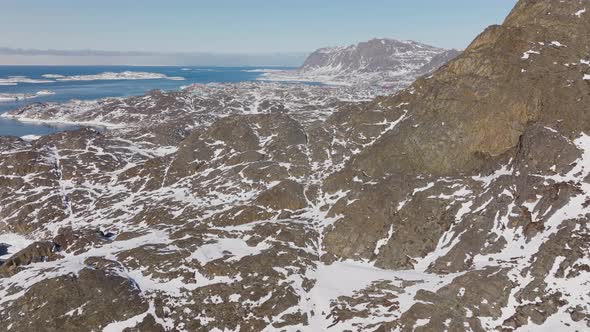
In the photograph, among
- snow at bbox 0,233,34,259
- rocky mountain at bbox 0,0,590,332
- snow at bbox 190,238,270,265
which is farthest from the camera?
snow at bbox 0,233,34,259

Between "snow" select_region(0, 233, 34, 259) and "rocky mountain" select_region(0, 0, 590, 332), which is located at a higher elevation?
"rocky mountain" select_region(0, 0, 590, 332)

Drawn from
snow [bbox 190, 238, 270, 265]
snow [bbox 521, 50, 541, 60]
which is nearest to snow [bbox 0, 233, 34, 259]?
snow [bbox 190, 238, 270, 265]

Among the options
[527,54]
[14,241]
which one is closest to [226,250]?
[14,241]

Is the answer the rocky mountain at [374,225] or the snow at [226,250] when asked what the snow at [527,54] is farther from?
the snow at [226,250]

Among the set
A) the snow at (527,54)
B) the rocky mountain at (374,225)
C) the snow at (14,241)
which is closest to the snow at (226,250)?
the rocky mountain at (374,225)

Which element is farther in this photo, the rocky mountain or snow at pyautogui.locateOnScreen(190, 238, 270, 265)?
snow at pyautogui.locateOnScreen(190, 238, 270, 265)

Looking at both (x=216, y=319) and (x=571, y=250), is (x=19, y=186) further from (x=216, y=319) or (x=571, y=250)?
(x=571, y=250)

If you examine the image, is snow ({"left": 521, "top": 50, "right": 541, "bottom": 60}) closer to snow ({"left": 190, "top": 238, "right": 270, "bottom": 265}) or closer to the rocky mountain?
the rocky mountain

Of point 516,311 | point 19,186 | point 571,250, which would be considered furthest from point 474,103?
point 19,186

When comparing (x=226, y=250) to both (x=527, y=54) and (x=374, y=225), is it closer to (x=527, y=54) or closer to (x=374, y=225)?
(x=374, y=225)
